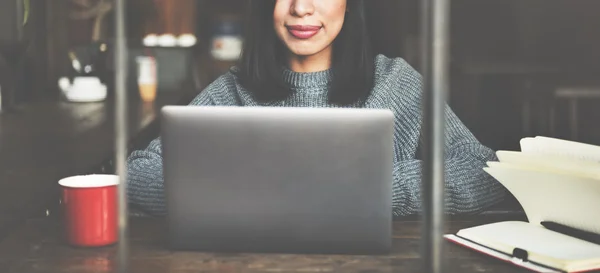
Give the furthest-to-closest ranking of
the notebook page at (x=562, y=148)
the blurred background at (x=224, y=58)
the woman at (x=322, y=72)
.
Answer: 1. the blurred background at (x=224, y=58)
2. the woman at (x=322, y=72)
3. the notebook page at (x=562, y=148)

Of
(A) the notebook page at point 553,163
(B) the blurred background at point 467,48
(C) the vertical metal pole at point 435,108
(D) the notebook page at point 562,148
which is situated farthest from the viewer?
(B) the blurred background at point 467,48

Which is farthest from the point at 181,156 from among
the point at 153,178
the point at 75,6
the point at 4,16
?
the point at 75,6

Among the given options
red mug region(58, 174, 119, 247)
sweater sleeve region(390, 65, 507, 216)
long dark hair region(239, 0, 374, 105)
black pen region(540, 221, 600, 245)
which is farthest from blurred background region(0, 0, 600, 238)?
black pen region(540, 221, 600, 245)

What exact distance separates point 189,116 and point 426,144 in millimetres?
309

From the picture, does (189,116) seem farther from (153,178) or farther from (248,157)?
(153,178)

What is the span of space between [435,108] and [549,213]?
0.32 metres

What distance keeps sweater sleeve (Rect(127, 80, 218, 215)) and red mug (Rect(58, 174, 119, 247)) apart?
193 millimetres

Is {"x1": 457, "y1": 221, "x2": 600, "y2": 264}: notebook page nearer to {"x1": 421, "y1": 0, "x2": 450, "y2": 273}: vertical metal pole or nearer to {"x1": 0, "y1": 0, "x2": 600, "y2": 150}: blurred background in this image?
{"x1": 421, "y1": 0, "x2": 450, "y2": 273}: vertical metal pole

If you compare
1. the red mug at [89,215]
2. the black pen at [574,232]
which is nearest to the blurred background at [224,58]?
the red mug at [89,215]

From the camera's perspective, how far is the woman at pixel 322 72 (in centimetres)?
191

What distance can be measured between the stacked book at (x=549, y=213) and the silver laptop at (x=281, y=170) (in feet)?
0.59

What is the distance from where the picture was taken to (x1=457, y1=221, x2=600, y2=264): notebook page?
96 centimetres

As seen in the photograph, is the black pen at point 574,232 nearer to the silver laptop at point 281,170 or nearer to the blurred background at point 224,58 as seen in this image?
the silver laptop at point 281,170

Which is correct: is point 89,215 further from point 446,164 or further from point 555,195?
point 446,164
